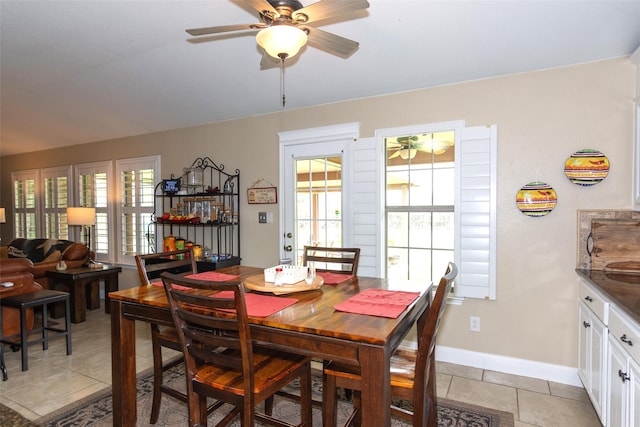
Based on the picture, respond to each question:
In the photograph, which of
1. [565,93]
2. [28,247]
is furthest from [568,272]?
[28,247]

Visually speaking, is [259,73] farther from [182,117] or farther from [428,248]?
[428,248]

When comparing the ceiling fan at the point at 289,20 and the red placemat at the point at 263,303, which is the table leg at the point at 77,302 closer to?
the red placemat at the point at 263,303

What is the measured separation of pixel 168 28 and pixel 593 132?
10.9 ft

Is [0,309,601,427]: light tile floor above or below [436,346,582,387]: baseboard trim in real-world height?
below

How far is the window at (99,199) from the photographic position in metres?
5.44

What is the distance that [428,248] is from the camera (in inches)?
130

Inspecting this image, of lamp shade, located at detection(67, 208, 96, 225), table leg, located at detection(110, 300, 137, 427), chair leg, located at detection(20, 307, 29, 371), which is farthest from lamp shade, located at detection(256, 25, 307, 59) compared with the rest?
lamp shade, located at detection(67, 208, 96, 225)

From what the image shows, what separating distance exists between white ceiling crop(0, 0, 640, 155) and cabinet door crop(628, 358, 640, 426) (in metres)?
2.07

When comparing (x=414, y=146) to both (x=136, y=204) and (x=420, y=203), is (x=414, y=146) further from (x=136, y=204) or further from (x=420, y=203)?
(x=136, y=204)

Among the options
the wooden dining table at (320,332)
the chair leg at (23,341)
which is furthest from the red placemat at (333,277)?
the chair leg at (23,341)

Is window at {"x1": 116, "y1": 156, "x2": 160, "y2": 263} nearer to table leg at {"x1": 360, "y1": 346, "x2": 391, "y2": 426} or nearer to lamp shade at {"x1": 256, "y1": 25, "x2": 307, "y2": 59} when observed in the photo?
lamp shade at {"x1": 256, "y1": 25, "x2": 307, "y2": 59}

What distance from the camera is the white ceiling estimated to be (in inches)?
93.8

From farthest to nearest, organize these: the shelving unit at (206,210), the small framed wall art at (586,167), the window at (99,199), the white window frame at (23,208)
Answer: the white window frame at (23,208) → the window at (99,199) → the shelving unit at (206,210) → the small framed wall art at (586,167)

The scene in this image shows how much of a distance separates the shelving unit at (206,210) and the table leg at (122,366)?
1.92 m
